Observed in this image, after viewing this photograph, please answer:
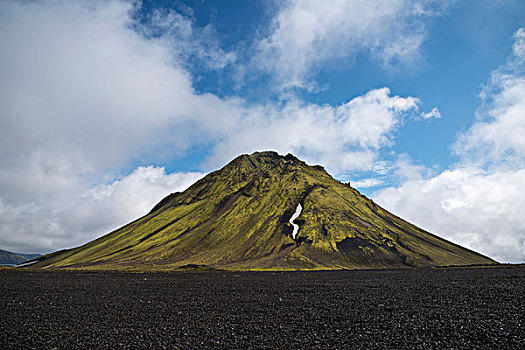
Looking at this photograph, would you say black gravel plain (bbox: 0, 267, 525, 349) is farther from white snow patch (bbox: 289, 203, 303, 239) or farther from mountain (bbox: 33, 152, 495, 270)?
white snow patch (bbox: 289, 203, 303, 239)

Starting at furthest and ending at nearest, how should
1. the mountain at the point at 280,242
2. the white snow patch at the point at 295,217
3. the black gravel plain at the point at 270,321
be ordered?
the white snow patch at the point at 295,217, the mountain at the point at 280,242, the black gravel plain at the point at 270,321

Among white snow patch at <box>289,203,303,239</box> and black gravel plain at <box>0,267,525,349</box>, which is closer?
Result: black gravel plain at <box>0,267,525,349</box>

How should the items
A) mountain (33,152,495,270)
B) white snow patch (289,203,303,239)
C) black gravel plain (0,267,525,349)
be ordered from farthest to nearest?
1. white snow patch (289,203,303,239)
2. mountain (33,152,495,270)
3. black gravel plain (0,267,525,349)

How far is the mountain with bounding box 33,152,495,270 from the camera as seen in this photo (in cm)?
A: 12650

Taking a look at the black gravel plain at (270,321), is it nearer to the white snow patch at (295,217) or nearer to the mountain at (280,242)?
the mountain at (280,242)

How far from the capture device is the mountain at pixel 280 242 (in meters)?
126

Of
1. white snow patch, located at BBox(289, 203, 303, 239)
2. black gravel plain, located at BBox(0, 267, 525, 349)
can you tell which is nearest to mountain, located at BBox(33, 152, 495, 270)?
white snow patch, located at BBox(289, 203, 303, 239)

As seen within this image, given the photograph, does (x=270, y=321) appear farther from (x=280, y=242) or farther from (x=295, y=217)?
(x=295, y=217)

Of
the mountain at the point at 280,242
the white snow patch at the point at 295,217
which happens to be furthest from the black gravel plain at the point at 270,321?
the white snow patch at the point at 295,217

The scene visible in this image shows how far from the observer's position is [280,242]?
146m

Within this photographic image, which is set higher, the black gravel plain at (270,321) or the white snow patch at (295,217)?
the white snow patch at (295,217)

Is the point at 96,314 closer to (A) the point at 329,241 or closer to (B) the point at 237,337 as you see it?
(B) the point at 237,337

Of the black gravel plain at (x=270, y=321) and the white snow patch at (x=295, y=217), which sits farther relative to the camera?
the white snow patch at (x=295, y=217)

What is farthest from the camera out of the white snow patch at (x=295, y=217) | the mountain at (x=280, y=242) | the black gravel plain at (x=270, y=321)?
the white snow patch at (x=295, y=217)
